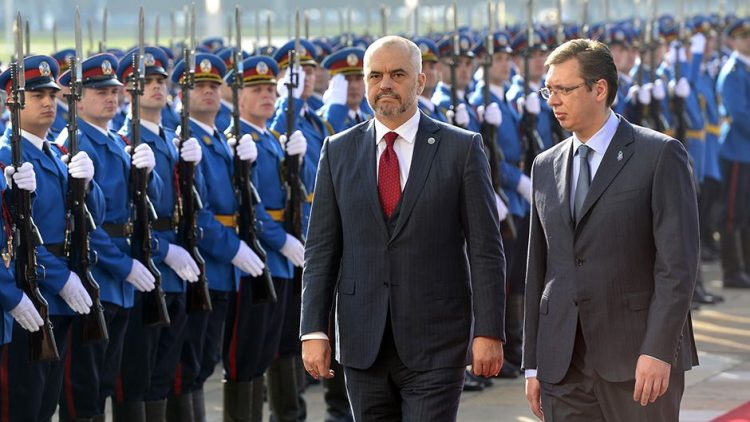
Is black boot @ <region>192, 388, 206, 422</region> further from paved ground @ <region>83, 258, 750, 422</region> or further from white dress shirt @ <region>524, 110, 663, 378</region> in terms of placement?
white dress shirt @ <region>524, 110, 663, 378</region>

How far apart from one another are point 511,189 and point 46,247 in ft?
13.1

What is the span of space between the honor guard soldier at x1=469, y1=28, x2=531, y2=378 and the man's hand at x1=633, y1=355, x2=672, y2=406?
15.9ft

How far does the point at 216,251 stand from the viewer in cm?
753

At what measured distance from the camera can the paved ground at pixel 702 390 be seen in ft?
27.7

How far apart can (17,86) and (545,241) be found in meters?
2.35

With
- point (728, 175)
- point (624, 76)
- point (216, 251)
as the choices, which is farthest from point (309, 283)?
point (728, 175)

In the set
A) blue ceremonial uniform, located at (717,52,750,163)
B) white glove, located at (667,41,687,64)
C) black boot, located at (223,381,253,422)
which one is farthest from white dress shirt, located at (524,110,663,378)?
blue ceremonial uniform, located at (717,52,750,163)

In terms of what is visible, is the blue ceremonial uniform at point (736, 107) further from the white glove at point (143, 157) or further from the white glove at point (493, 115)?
the white glove at point (143, 157)

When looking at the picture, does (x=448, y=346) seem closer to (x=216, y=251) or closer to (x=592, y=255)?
(x=592, y=255)

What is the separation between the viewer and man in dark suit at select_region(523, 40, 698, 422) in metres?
4.72

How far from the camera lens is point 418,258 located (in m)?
5.11

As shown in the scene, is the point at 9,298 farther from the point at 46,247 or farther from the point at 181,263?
the point at 181,263

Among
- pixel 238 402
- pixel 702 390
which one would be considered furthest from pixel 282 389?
pixel 702 390

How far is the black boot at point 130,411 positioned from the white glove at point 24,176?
1.22 m
